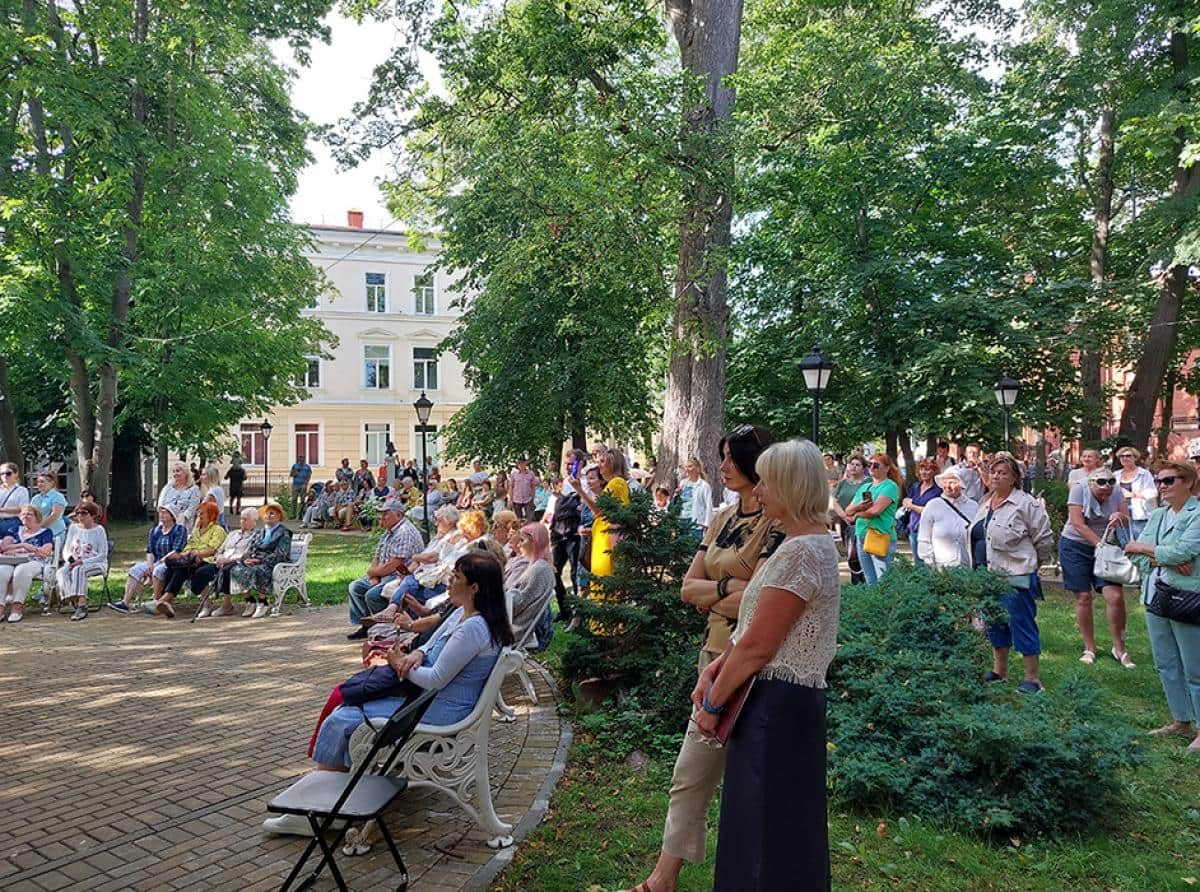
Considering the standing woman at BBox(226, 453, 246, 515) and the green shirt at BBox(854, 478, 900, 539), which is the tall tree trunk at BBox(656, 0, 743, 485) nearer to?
the green shirt at BBox(854, 478, 900, 539)

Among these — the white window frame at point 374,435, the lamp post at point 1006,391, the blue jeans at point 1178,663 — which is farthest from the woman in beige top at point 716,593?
the white window frame at point 374,435

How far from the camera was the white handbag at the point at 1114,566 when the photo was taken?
6.80m

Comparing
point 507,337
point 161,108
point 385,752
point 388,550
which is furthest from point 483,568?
point 507,337

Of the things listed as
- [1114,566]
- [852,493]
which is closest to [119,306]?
[852,493]

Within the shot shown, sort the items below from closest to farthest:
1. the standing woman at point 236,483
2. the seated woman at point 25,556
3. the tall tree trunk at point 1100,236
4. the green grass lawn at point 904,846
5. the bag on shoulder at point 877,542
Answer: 1. the green grass lawn at point 904,846
2. the bag on shoulder at point 877,542
3. the seated woman at point 25,556
4. the tall tree trunk at point 1100,236
5. the standing woman at point 236,483

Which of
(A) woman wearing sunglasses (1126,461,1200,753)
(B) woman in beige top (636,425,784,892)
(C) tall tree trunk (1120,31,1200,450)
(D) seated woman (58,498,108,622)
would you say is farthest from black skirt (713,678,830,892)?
(C) tall tree trunk (1120,31,1200,450)

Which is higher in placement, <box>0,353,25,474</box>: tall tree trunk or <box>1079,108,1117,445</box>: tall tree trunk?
<box>1079,108,1117,445</box>: tall tree trunk

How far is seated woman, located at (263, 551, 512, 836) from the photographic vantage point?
435cm

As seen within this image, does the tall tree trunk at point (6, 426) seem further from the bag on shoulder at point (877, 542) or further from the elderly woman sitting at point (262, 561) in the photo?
the bag on shoulder at point (877, 542)

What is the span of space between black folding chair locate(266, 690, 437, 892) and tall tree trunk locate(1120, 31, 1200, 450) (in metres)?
19.9

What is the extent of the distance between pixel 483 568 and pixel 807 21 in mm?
17086

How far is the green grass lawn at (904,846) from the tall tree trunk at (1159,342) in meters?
16.8

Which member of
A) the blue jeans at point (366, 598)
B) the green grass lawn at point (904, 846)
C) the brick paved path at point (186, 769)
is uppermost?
the blue jeans at point (366, 598)

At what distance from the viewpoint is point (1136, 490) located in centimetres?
959
